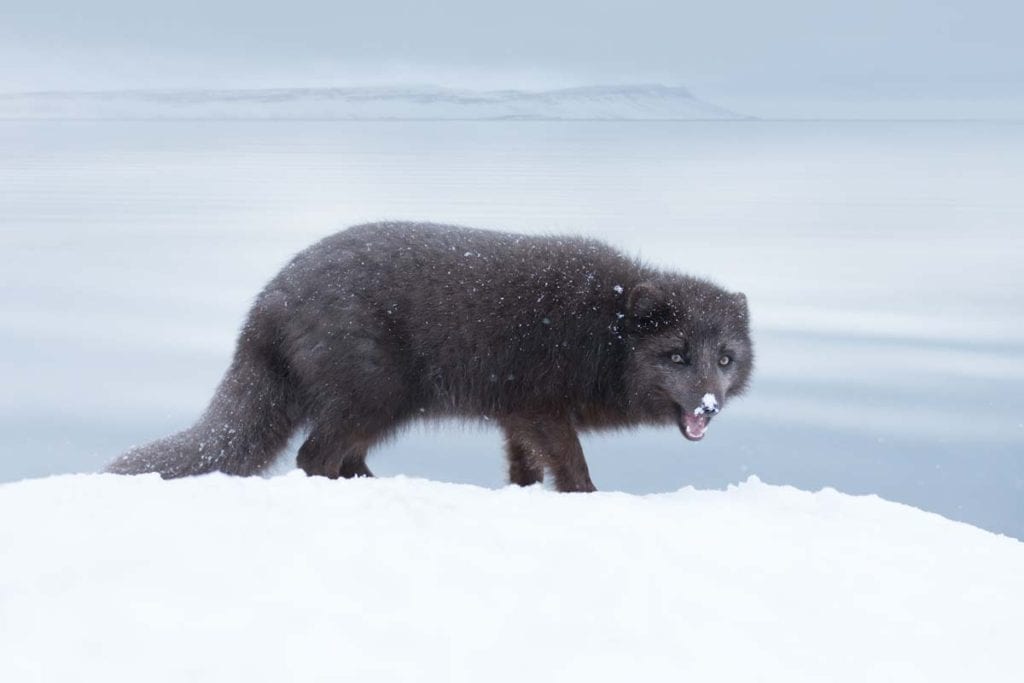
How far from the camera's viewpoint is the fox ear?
7.12 meters

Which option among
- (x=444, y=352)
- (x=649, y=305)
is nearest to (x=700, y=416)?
(x=649, y=305)

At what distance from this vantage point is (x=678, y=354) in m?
7.16

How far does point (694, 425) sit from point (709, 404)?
0.70ft

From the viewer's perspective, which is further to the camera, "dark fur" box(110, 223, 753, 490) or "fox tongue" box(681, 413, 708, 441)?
"fox tongue" box(681, 413, 708, 441)

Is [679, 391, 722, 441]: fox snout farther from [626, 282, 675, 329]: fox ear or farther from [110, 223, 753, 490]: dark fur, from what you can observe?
[626, 282, 675, 329]: fox ear

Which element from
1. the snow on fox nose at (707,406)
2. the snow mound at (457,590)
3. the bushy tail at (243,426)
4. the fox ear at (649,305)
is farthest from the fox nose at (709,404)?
the bushy tail at (243,426)

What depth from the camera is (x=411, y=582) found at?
4.30 m

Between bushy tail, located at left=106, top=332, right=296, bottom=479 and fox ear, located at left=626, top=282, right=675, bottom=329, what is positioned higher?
fox ear, located at left=626, top=282, right=675, bottom=329

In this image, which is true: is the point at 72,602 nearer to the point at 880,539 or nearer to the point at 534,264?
the point at 880,539

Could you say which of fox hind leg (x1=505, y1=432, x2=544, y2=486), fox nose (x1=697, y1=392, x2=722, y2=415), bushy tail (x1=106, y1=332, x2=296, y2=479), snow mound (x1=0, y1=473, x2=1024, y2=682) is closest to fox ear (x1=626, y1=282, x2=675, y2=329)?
fox nose (x1=697, y1=392, x2=722, y2=415)

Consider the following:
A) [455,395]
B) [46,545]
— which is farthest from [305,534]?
[455,395]

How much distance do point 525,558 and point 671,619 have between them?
63cm

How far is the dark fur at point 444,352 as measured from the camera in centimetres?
687

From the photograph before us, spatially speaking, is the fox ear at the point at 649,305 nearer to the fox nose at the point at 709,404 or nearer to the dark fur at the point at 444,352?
the dark fur at the point at 444,352
